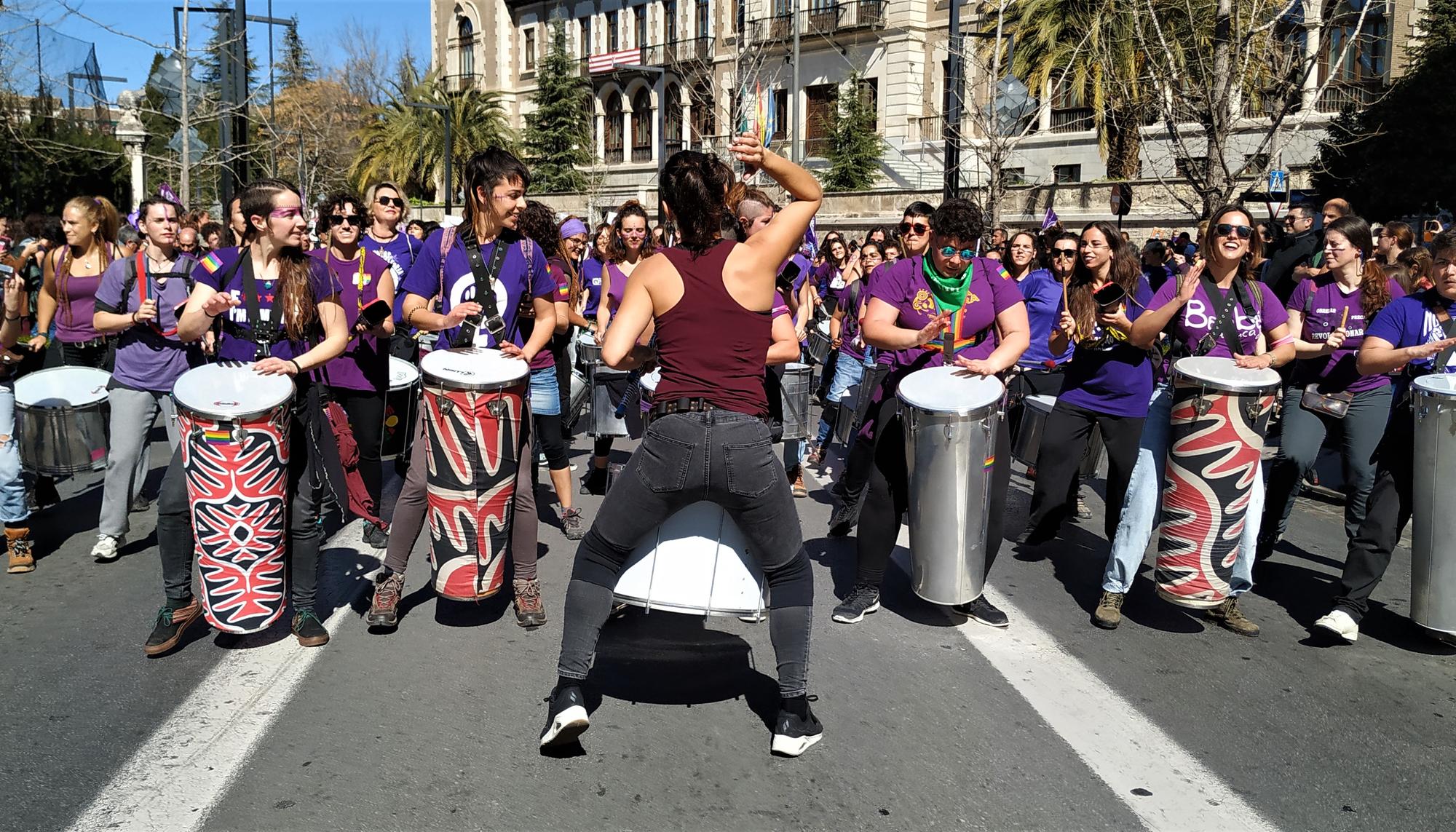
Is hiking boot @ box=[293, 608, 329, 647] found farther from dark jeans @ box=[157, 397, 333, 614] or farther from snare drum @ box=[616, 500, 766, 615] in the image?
snare drum @ box=[616, 500, 766, 615]

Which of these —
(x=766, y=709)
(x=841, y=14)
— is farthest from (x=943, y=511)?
(x=841, y=14)

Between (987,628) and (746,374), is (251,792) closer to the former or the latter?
(746,374)

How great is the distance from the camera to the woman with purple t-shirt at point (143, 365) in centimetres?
677

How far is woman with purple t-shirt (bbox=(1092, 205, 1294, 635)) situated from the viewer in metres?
5.91

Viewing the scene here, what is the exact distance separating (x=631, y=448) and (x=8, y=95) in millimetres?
→ 20476

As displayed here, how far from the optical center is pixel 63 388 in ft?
23.6

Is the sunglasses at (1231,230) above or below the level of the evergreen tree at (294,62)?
below

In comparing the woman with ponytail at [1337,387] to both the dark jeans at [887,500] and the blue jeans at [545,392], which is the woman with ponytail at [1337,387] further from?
the blue jeans at [545,392]

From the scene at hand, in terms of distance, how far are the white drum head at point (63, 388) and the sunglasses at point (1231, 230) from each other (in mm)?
5863

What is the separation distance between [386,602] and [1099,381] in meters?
3.69

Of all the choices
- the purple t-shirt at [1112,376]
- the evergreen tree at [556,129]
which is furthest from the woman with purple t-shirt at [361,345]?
the evergreen tree at [556,129]

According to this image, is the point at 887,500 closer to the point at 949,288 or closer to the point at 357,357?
the point at 949,288

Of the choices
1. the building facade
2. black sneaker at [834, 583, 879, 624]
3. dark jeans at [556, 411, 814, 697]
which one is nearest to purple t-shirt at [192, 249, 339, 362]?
dark jeans at [556, 411, 814, 697]

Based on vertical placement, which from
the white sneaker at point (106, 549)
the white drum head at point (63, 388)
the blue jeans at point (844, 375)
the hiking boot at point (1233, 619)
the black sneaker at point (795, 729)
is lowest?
the hiking boot at point (1233, 619)
